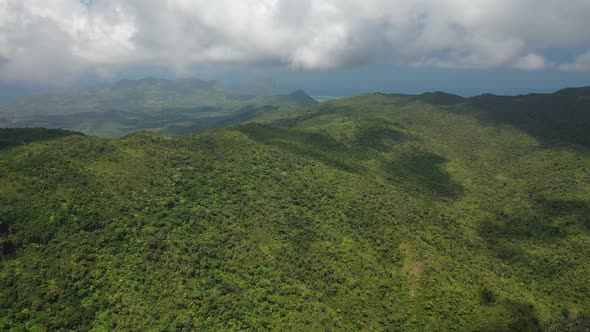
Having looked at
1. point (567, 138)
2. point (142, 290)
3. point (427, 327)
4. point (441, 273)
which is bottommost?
point (427, 327)

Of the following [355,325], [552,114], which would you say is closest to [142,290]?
[355,325]

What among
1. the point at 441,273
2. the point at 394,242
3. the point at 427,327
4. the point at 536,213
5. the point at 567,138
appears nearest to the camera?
the point at 427,327

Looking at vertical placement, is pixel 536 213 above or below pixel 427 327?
above

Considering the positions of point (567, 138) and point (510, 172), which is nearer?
point (510, 172)

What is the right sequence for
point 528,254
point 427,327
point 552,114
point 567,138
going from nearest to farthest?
point 427,327
point 528,254
point 567,138
point 552,114

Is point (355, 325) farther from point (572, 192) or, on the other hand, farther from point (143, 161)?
point (572, 192)

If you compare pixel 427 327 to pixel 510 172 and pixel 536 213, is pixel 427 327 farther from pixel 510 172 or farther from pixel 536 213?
pixel 510 172

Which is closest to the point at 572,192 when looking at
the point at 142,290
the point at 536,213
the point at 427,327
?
the point at 536,213
